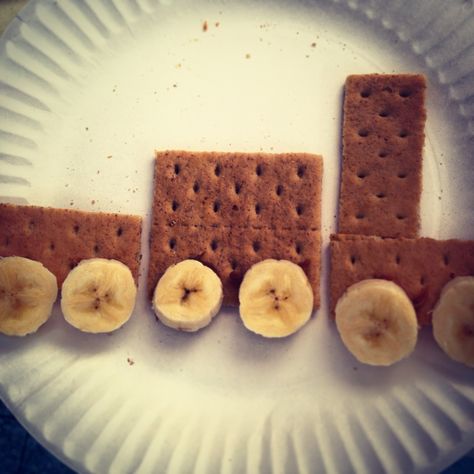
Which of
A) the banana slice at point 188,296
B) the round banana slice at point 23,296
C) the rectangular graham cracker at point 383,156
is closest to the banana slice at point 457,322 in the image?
the rectangular graham cracker at point 383,156

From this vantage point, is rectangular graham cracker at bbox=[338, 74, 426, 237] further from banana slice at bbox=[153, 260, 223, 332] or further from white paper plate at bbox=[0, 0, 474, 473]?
banana slice at bbox=[153, 260, 223, 332]

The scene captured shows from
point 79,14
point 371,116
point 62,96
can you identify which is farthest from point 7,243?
point 371,116

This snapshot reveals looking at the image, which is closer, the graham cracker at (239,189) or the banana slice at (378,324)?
the banana slice at (378,324)

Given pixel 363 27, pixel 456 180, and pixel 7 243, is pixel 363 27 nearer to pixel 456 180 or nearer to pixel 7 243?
pixel 456 180

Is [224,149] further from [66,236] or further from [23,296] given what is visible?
[23,296]

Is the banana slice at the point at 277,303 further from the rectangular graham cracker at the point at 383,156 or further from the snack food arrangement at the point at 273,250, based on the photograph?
the rectangular graham cracker at the point at 383,156
